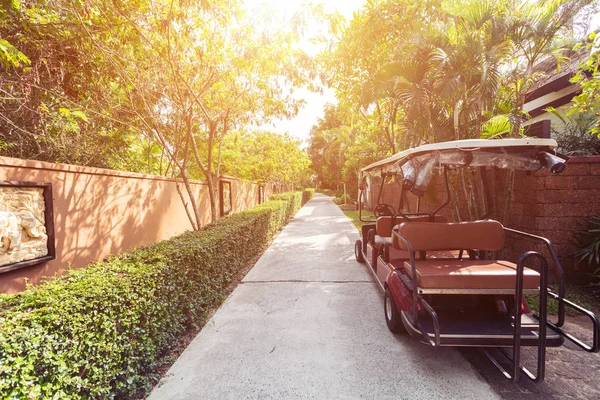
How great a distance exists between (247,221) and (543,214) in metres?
5.92

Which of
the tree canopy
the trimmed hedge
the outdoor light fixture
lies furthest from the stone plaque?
the tree canopy

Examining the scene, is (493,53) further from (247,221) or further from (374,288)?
(247,221)

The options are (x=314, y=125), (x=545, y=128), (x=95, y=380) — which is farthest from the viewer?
(x=314, y=125)

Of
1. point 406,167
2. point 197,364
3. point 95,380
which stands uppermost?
point 406,167

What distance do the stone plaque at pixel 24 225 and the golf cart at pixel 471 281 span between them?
16.2 ft

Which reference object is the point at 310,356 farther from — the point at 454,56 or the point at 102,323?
the point at 454,56

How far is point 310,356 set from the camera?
297 centimetres

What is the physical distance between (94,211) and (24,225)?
146cm

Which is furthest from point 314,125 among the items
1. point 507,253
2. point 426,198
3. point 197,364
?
point 197,364

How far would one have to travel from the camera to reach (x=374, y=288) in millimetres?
4961

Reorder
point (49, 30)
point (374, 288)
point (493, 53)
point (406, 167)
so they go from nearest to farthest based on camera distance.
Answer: point (406, 167)
point (49, 30)
point (374, 288)
point (493, 53)

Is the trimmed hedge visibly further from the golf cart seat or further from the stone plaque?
the golf cart seat

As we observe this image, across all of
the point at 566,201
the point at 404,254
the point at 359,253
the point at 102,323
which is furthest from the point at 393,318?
the point at 566,201

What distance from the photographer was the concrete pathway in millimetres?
2475
